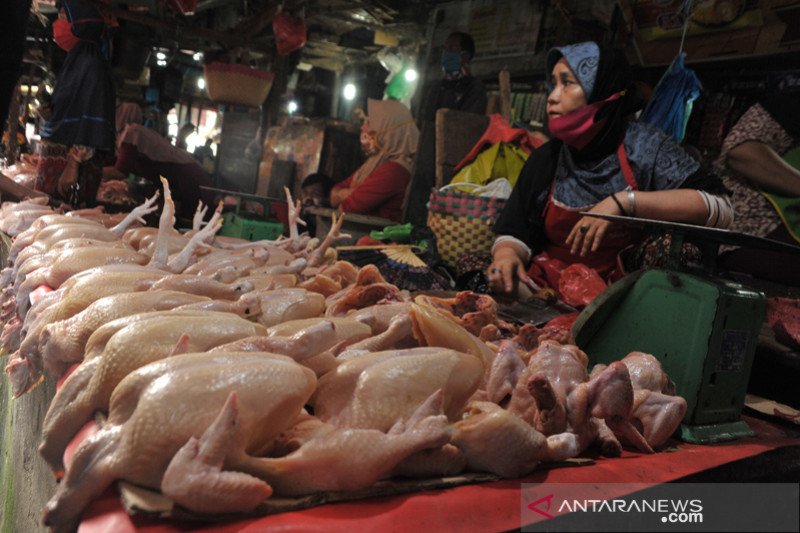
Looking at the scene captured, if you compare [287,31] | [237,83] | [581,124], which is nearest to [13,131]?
[237,83]

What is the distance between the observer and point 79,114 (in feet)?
17.6

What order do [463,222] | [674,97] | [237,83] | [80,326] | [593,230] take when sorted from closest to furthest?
[80,326] → [593,230] → [674,97] → [463,222] → [237,83]

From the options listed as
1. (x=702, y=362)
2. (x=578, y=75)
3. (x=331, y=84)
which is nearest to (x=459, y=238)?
(x=578, y=75)

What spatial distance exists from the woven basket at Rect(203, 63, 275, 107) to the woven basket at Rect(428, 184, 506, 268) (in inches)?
174

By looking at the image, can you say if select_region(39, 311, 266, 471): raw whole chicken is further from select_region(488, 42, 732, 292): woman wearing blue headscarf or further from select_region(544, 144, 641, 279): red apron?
select_region(544, 144, 641, 279): red apron

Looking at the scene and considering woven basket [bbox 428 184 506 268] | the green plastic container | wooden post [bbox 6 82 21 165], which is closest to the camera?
woven basket [bbox 428 184 506 268]

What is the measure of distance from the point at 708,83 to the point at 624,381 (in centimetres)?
549

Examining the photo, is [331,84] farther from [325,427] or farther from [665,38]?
[325,427]

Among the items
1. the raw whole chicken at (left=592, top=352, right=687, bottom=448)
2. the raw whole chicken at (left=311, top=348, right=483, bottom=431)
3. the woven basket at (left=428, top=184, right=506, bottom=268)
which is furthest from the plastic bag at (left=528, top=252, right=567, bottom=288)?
the raw whole chicken at (left=311, top=348, right=483, bottom=431)

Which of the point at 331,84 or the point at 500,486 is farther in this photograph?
the point at 331,84

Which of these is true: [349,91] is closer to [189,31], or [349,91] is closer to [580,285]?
[189,31]

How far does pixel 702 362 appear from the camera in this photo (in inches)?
75.4

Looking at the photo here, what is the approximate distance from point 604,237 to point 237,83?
611 cm

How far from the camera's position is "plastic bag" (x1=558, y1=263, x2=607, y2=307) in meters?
3.08
